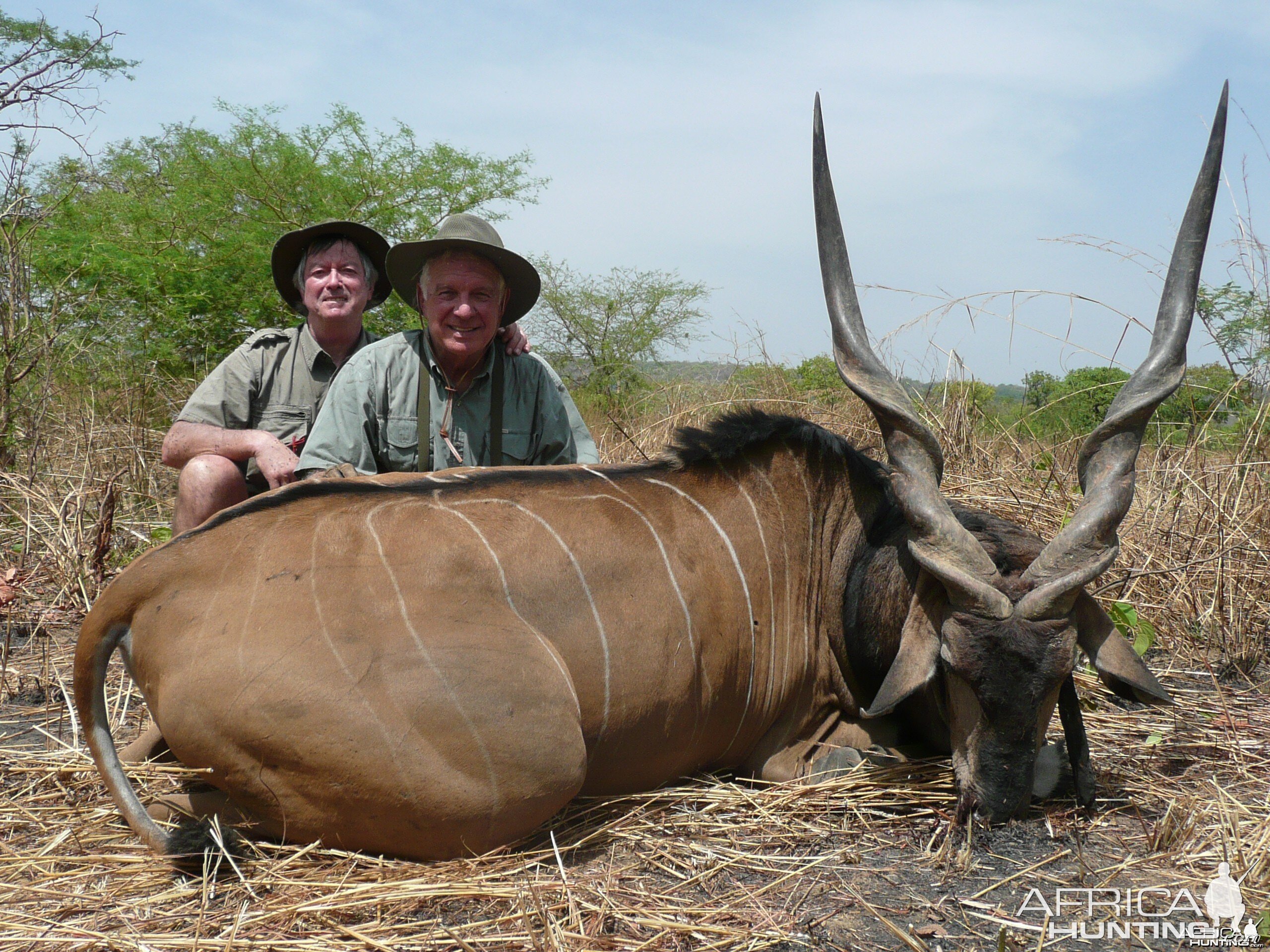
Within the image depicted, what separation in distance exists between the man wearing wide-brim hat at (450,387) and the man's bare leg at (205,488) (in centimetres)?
35

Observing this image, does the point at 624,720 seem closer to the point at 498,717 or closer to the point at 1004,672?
the point at 498,717

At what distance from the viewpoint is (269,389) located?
439 centimetres

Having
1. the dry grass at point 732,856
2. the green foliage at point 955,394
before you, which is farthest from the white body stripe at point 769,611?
the green foliage at point 955,394

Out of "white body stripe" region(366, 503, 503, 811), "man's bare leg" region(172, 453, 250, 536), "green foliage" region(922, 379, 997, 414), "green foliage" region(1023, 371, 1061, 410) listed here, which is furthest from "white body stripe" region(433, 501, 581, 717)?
"green foliage" region(1023, 371, 1061, 410)

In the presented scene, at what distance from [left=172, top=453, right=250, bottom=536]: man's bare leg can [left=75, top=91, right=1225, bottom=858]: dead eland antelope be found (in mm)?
1283

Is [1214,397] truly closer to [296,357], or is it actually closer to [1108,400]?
[1108,400]

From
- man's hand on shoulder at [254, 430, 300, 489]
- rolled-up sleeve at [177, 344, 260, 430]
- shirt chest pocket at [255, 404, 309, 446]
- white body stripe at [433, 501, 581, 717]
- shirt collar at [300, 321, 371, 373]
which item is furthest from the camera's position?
shirt collar at [300, 321, 371, 373]

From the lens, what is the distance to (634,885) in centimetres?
242

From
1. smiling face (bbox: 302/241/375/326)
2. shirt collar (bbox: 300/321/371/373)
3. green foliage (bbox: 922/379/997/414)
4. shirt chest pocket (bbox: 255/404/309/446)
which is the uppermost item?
smiling face (bbox: 302/241/375/326)

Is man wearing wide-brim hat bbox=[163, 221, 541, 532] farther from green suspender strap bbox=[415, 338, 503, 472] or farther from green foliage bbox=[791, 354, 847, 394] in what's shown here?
green foliage bbox=[791, 354, 847, 394]

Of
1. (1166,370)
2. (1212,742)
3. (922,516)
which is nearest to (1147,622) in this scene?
(1212,742)

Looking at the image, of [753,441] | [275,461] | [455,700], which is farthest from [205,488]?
[753,441]

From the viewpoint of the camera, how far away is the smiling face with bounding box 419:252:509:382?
3.79 metres

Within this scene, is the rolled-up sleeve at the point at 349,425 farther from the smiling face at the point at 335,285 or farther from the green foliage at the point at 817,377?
the green foliage at the point at 817,377
